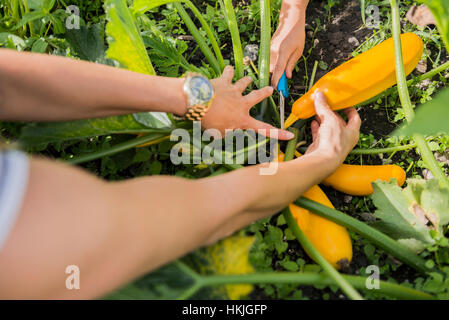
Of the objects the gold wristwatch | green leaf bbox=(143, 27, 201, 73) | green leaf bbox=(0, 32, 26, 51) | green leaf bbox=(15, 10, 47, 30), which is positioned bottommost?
the gold wristwatch

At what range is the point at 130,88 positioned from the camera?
1.32 m

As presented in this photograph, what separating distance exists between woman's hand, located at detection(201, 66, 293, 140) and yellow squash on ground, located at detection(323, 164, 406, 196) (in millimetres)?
253

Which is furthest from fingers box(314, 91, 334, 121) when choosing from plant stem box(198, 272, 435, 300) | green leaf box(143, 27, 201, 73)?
plant stem box(198, 272, 435, 300)

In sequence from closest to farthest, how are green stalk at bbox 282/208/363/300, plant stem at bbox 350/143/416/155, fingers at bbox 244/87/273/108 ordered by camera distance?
green stalk at bbox 282/208/363/300 < fingers at bbox 244/87/273/108 < plant stem at bbox 350/143/416/155

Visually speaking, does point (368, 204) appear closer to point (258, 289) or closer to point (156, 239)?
point (258, 289)

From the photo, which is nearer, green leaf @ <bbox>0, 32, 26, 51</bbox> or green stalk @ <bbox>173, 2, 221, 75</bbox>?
green leaf @ <bbox>0, 32, 26, 51</bbox>

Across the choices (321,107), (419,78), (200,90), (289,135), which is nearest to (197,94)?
(200,90)

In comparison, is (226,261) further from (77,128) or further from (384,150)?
(384,150)

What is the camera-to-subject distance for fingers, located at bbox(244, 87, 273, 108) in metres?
1.59

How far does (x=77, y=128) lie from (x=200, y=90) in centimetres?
42

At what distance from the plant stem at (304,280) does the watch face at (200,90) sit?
55 cm

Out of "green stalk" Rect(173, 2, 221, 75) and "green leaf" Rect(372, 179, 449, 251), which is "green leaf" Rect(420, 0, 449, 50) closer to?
"green leaf" Rect(372, 179, 449, 251)
